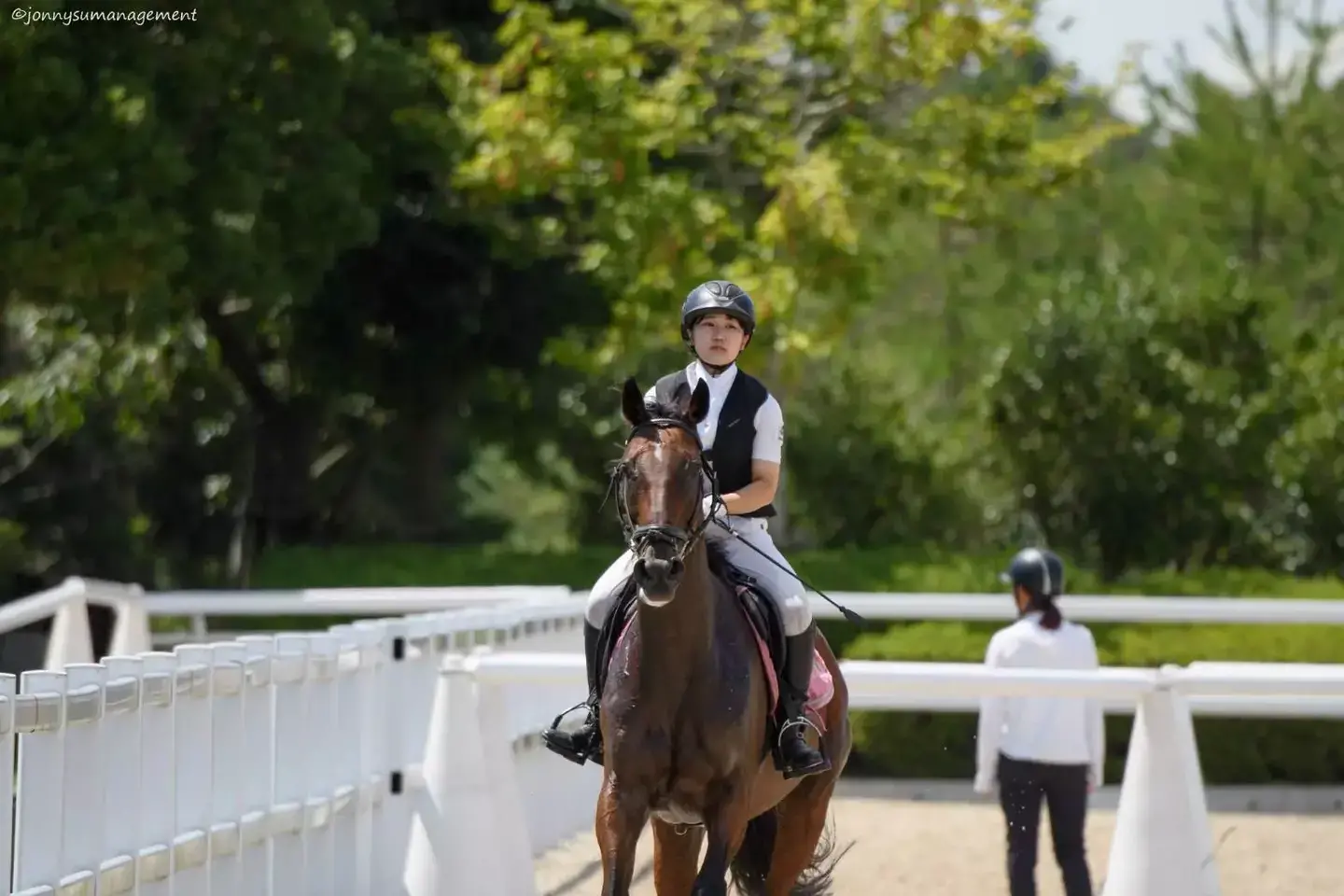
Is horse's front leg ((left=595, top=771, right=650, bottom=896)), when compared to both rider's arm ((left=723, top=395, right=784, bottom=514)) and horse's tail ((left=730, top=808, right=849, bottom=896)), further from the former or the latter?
horse's tail ((left=730, top=808, right=849, bottom=896))

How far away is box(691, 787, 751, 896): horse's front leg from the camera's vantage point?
7148 millimetres

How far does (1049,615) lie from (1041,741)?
634 millimetres

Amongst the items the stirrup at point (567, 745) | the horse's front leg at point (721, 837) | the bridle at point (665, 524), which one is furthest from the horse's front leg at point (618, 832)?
the bridle at point (665, 524)

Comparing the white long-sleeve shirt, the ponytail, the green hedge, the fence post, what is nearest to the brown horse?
the fence post

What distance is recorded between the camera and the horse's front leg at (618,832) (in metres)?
7.03

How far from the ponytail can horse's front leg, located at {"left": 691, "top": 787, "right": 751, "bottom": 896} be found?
3.26 meters

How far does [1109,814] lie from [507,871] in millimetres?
6452

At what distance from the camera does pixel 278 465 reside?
3086 cm

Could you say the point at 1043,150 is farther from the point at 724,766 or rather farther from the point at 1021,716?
the point at 724,766

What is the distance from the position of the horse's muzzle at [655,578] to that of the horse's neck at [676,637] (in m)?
0.58

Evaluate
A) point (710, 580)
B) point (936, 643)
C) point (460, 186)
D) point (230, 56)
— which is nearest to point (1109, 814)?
point (936, 643)

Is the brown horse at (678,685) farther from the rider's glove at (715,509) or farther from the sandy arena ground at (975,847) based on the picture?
the sandy arena ground at (975,847)

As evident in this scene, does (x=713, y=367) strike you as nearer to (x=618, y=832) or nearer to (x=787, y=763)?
(x=787, y=763)

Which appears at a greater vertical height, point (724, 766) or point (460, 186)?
point (460, 186)
